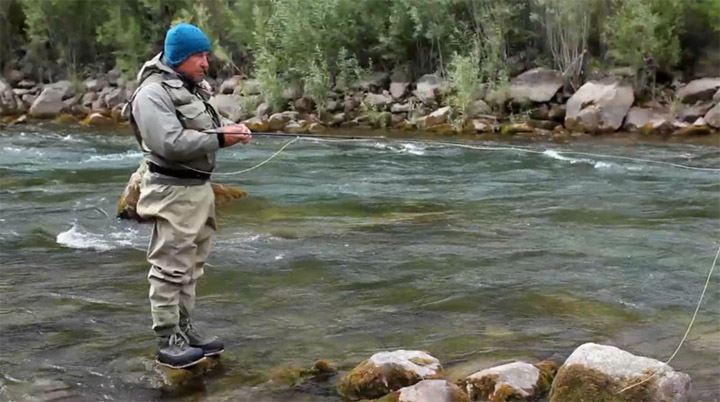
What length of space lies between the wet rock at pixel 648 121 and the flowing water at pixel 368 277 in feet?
19.9

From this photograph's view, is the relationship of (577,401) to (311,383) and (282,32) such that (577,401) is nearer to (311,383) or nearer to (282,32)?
(311,383)

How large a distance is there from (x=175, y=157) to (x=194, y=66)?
0.50 m

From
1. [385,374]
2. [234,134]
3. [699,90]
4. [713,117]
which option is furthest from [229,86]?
[385,374]

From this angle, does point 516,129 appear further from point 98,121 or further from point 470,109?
point 98,121

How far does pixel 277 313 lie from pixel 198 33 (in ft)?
7.00

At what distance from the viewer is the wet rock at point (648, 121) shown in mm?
18234

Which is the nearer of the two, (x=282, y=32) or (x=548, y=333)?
→ (x=548, y=333)

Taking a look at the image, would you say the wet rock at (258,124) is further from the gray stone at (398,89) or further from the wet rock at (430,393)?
the wet rock at (430,393)

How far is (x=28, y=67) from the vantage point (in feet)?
108

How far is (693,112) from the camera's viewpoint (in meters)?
18.9

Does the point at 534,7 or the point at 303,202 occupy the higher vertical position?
the point at 534,7

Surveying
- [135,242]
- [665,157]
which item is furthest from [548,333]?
[665,157]

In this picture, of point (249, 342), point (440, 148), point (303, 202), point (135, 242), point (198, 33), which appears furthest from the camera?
point (440, 148)

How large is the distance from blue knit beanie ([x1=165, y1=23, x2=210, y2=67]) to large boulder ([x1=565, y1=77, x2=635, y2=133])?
15.6 metres
